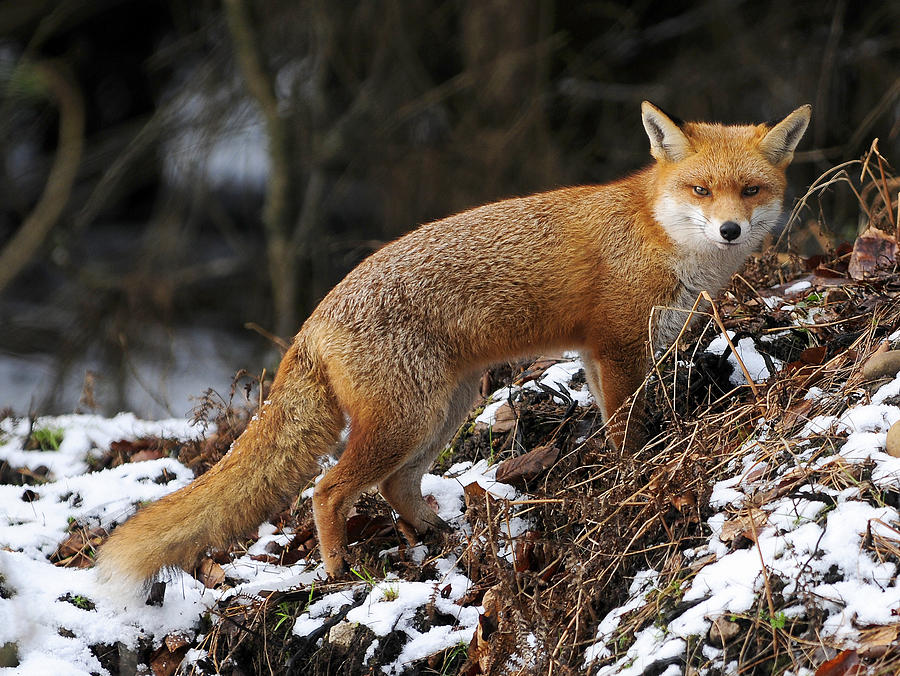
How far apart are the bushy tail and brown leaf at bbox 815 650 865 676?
2.20 m

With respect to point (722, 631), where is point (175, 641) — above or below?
below

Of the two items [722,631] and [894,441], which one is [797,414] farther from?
[722,631]

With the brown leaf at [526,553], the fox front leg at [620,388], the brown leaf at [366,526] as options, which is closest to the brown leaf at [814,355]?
the fox front leg at [620,388]

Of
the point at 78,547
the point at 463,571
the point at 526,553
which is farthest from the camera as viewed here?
the point at 78,547

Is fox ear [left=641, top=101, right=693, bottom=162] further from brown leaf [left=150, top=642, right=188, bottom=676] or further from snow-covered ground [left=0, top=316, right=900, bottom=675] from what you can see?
brown leaf [left=150, top=642, right=188, bottom=676]

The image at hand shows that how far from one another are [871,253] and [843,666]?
8.47ft

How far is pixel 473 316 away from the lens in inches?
162

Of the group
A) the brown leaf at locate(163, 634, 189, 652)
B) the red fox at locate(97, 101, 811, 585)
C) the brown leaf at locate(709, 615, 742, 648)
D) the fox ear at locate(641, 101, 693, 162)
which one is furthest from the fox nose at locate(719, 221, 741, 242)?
the brown leaf at locate(163, 634, 189, 652)

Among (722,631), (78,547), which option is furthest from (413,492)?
(722,631)

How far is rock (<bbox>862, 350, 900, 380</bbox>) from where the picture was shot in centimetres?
333

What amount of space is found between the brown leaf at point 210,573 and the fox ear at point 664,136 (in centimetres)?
268

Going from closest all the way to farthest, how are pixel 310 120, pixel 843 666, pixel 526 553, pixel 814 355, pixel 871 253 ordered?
pixel 843 666, pixel 526 553, pixel 814 355, pixel 871 253, pixel 310 120

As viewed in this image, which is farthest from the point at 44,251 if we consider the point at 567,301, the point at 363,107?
the point at 567,301

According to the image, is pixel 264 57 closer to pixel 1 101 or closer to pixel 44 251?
pixel 1 101
